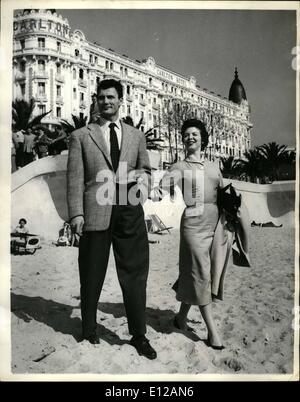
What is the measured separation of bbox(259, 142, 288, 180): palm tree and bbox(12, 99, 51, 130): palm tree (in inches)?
96.6

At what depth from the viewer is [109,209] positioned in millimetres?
4035

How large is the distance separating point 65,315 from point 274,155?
2.83 metres

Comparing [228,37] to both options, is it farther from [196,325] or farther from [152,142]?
[196,325]

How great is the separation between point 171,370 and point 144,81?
3.05m

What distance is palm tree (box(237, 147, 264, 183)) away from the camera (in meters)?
4.74

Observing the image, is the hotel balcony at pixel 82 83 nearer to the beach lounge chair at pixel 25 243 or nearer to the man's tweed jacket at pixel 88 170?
the man's tweed jacket at pixel 88 170

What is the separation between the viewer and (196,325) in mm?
4359

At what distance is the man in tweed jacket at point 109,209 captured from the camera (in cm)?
403

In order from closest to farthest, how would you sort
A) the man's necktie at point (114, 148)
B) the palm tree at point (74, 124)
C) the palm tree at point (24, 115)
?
the man's necktie at point (114, 148) < the palm tree at point (74, 124) < the palm tree at point (24, 115)

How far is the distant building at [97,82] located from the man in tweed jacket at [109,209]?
37 centimetres

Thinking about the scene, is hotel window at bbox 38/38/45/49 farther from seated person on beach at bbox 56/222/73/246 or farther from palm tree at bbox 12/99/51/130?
seated person on beach at bbox 56/222/73/246

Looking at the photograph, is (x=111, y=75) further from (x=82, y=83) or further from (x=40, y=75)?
(x=40, y=75)

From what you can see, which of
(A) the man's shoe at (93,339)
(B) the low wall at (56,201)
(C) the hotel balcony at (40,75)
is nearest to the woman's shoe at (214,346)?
(A) the man's shoe at (93,339)
